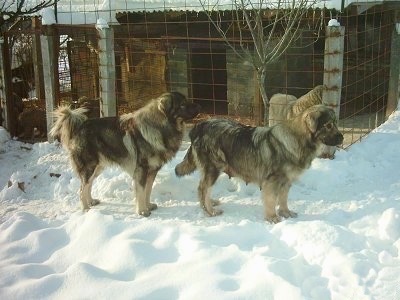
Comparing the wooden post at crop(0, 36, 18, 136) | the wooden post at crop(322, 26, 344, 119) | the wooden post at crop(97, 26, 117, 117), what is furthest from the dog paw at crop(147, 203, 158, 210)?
the wooden post at crop(0, 36, 18, 136)

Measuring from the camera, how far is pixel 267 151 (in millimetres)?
5062

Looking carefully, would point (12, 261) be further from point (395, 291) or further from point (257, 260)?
point (395, 291)

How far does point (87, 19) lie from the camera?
8.49 m

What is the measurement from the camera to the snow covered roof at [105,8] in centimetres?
784

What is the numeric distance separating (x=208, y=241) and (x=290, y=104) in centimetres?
328

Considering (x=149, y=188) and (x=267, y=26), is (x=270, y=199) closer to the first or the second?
(x=149, y=188)

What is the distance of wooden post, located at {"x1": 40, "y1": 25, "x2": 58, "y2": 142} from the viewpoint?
308 inches

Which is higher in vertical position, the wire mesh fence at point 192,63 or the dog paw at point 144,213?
the wire mesh fence at point 192,63

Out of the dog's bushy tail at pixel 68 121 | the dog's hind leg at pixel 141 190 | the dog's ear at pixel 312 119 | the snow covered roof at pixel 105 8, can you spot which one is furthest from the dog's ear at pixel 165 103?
the snow covered roof at pixel 105 8

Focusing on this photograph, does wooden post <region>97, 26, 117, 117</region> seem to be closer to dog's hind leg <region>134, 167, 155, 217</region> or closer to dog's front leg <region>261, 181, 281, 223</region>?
dog's hind leg <region>134, 167, 155, 217</region>

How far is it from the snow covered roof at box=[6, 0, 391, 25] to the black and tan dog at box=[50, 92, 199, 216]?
2.85 meters

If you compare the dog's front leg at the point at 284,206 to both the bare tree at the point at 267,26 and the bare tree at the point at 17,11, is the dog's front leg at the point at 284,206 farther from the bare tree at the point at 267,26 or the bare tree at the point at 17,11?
the bare tree at the point at 17,11

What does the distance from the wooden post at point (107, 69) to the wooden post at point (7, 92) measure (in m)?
2.15

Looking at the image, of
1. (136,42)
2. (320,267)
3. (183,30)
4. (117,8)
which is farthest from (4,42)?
(320,267)
